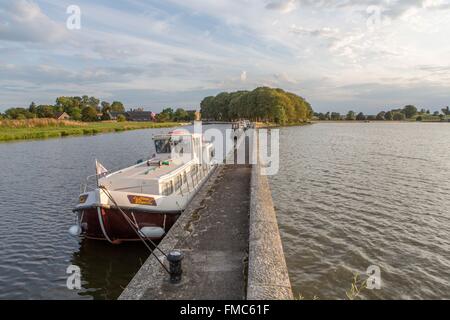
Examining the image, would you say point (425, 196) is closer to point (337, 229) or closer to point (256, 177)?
point (337, 229)

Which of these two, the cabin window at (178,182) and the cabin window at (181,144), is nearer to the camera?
the cabin window at (178,182)

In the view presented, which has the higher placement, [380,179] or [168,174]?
[168,174]

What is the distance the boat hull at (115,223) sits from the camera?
12672 millimetres

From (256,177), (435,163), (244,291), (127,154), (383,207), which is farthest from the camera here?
(127,154)

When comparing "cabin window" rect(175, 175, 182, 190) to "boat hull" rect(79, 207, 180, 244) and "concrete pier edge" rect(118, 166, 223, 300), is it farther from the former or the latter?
"boat hull" rect(79, 207, 180, 244)

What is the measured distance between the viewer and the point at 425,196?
2036cm

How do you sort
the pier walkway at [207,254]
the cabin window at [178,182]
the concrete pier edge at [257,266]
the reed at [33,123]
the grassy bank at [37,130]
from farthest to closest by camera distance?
the reed at [33,123]
the grassy bank at [37,130]
the cabin window at [178,182]
the pier walkway at [207,254]
the concrete pier edge at [257,266]

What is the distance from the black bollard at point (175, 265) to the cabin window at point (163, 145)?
36.9 feet

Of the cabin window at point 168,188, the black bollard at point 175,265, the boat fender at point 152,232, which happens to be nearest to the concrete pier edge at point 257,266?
the black bollard at point 175,265

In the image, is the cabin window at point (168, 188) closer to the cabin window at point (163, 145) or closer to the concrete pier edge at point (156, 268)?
the concrete pier edge at point (156, 268)

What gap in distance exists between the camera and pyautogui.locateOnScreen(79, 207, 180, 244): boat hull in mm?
12672

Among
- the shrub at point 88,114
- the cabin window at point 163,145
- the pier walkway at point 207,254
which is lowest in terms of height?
the pier walkway at point 207,254

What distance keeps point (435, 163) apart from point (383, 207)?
795 inches

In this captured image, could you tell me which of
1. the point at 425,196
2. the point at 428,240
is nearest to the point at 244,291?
the point at 428,240
